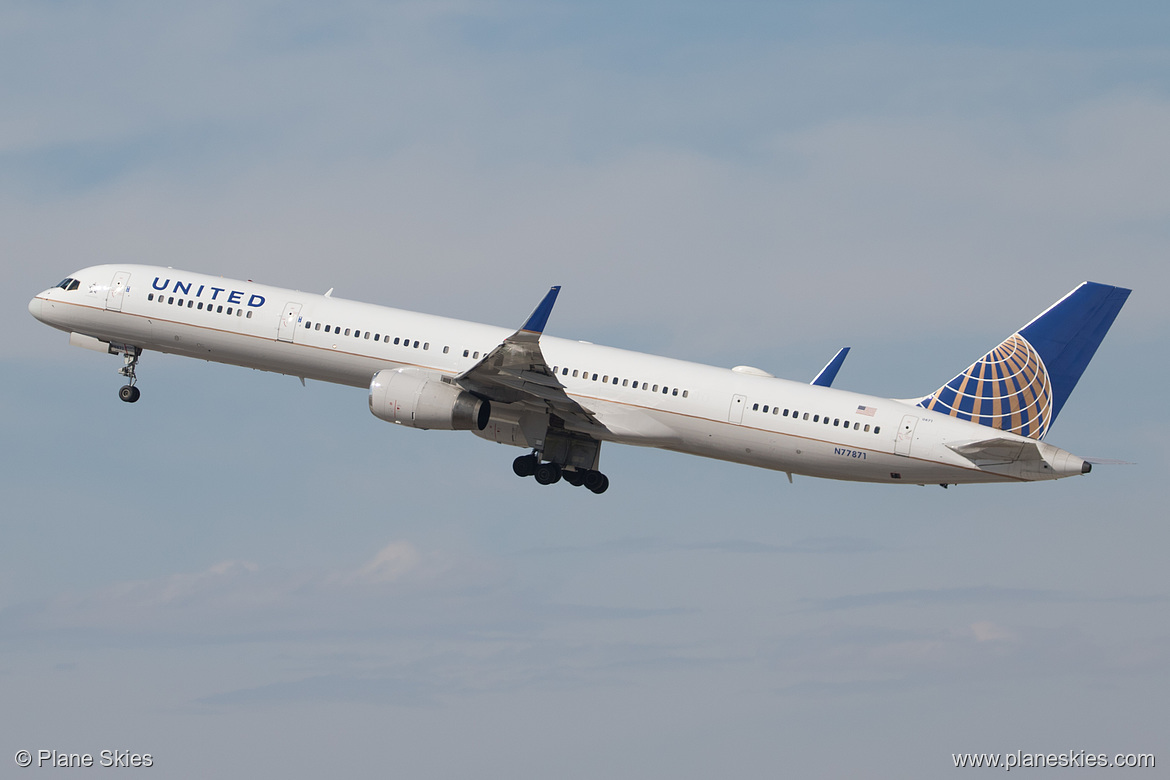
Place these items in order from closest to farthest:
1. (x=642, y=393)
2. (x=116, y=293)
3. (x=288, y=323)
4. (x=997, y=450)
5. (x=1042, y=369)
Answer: (x=997, y=450) → (x=1042, y=369) → (x=642, y=393) → (x=288, y=323) → (x=116, y=293)

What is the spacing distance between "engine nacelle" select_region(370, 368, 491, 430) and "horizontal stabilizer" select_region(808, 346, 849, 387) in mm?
12294

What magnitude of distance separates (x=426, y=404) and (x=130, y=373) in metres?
15.4

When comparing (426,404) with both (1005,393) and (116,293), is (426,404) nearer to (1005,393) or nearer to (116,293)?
(116,293)

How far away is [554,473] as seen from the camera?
4806cm

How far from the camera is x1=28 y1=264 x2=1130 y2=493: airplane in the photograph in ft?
142

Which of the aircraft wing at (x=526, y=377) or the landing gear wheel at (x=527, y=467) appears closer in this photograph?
the aircraft wing at (x=526, y=377)

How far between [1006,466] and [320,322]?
24.2 metres

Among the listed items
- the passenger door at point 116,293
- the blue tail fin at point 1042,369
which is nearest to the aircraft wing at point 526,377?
the blue tail fin at point 1042,369

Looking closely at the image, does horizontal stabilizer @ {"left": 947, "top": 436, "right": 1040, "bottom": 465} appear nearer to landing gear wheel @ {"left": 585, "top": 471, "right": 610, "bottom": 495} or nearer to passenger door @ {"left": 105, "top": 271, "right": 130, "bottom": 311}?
landing gear wheel @ {"left": 585, "top": 471, "right": 610, "bottom": 495}

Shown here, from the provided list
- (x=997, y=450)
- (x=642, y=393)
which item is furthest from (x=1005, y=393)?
(x=642, y=393)

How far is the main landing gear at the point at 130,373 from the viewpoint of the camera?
170ft

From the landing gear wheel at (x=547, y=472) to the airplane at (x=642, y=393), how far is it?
0.15 ft

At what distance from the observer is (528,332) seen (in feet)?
134

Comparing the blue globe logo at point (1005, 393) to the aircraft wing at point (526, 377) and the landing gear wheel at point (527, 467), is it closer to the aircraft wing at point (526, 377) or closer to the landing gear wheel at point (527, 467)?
Result: the aircraft wing at point (526, 377)
